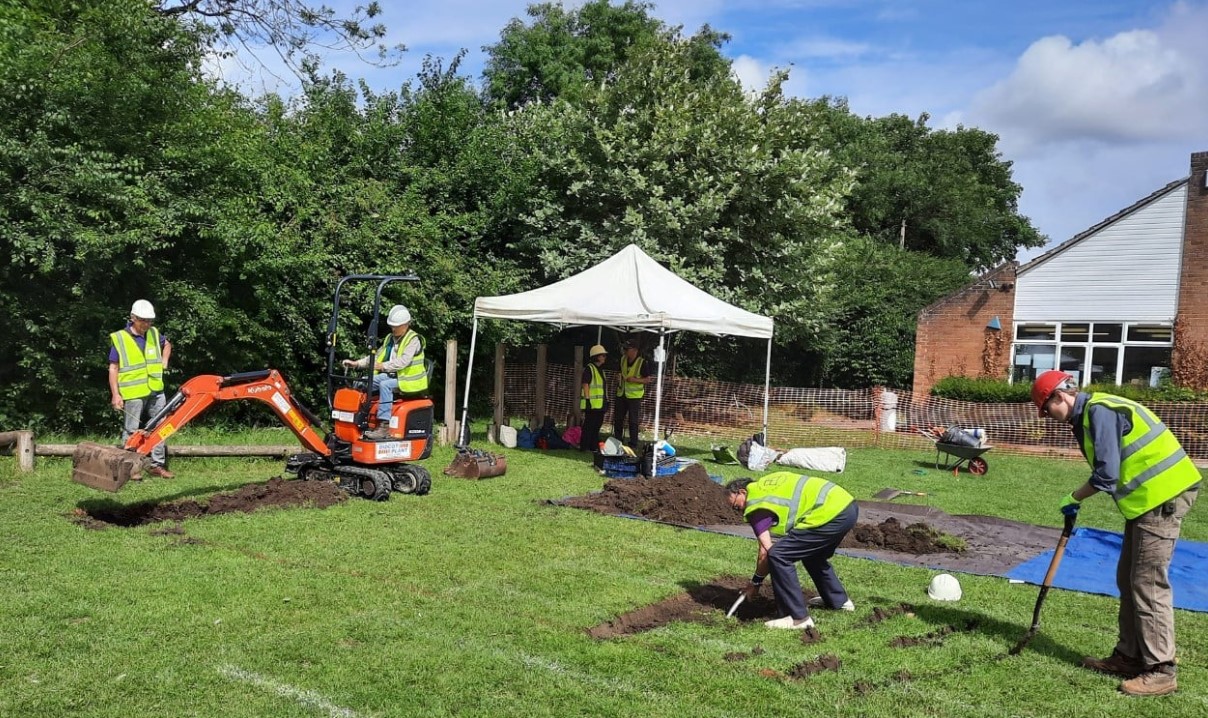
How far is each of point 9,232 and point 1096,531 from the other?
12.4 metres

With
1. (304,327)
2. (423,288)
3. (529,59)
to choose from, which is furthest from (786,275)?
(529,59)

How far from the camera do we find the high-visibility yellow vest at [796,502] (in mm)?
Answer: 5641

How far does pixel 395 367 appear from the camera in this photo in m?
9.40

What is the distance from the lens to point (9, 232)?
1052cm

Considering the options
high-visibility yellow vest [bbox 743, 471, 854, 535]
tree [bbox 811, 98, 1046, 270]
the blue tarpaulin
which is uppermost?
tree [bbox 811, 98, 1046, 270]

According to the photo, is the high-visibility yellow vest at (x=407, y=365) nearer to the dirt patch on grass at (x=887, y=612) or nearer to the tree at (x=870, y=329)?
the dirt patch on grass at (x=887, y=612)

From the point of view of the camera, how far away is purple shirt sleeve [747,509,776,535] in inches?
220

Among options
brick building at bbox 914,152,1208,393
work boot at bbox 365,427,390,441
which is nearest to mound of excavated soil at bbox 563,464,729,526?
work boot at bbox 365,427,390,441

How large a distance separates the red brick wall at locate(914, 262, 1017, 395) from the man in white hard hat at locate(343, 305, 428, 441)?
54.3 ft

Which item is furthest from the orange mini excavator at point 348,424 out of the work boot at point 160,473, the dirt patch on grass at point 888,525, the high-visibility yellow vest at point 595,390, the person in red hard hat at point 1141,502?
the person in red hard hat at point 1141,502

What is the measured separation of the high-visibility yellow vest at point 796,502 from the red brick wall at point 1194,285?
1794 cm

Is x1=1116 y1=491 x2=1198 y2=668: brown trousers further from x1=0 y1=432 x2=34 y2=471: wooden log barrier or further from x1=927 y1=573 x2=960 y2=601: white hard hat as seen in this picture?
x1=0 y1=432 x2=34 y2=471: wooden log barrier

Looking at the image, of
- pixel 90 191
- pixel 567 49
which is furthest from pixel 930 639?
pixel 567 49

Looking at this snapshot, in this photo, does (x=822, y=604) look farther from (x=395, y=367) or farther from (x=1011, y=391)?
(x=1011, y=391)
